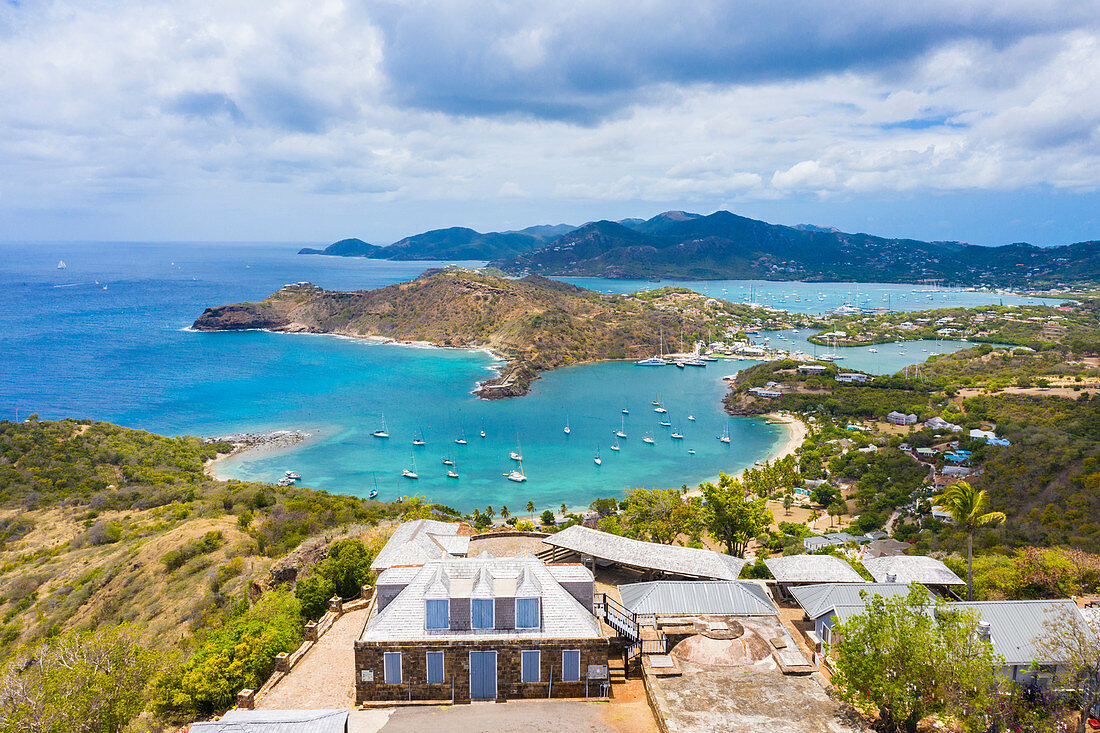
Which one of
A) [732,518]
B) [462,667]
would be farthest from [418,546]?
[732,518]

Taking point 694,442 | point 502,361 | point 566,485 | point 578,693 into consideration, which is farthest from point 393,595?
point 502,361

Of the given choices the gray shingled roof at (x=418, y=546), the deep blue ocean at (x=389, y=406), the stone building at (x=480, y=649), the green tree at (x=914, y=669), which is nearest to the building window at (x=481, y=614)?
the stone building at (x=480, y=649)

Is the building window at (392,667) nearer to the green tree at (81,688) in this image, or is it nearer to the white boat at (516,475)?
the green tree at (81,688)

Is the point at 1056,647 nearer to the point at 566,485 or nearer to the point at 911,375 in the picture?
the point at 566,485

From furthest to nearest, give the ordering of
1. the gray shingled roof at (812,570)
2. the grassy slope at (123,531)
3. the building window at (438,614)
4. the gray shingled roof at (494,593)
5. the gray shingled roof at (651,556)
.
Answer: the grassy slope at (123,531)
the gray shingled roof at (651,556)
the gray shingled roof at (812,570)
the building window at (438,614)
the gray shingled roof at (494,593)

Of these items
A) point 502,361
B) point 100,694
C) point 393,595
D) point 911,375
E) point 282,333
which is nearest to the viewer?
point 100,694

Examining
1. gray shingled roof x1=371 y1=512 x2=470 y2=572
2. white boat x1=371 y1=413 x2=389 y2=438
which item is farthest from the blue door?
white boat x1=371 y1=413 x2=389 y2=438
